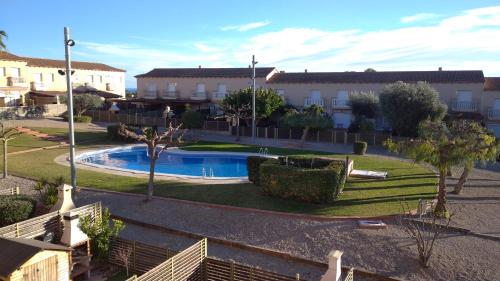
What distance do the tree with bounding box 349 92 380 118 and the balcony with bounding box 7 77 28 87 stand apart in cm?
3679

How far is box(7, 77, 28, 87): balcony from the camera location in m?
46.5

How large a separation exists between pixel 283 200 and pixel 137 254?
7.00m

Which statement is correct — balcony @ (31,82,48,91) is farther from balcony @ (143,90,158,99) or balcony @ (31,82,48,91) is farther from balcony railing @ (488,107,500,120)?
balcony railing @ (488,107,500,120)

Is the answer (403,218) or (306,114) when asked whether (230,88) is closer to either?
(306,114)

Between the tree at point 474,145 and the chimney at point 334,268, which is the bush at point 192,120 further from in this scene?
the chimney at point 334,268

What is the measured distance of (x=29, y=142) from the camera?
3117cm

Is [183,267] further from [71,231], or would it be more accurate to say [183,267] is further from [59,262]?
[71,231]

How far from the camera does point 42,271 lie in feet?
30.9

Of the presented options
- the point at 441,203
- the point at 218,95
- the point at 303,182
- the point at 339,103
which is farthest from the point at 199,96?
the point at 441,203

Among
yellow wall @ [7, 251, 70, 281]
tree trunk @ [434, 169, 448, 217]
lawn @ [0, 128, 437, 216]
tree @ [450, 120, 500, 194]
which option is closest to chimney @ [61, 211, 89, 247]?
yellow wall @ [7, 251, 70, 281]

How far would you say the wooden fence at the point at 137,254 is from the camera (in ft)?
35.6

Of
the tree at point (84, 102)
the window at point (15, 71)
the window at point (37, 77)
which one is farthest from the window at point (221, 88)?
the window at point (15, 71)

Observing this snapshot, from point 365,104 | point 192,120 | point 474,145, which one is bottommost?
point 192,120

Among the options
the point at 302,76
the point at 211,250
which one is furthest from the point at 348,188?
the point at 302,76
